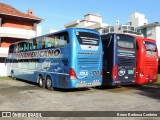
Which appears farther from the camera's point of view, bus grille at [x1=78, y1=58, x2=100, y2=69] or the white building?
the white building

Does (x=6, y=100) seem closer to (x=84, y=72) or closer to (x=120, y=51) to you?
(x=84, y=72)

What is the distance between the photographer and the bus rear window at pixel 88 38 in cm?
1436

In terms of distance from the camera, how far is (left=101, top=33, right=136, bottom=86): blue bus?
15789 millimetres

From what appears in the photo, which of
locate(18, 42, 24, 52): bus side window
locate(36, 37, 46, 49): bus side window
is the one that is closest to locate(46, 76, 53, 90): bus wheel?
locate(36, 37, 46, 49): bus side window

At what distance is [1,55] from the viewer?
34.1 meters

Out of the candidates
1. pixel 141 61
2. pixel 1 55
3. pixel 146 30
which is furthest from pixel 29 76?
pixel 146 30

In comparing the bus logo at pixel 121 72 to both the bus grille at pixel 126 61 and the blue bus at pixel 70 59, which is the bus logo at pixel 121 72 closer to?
the bus grille at pixel 126 61

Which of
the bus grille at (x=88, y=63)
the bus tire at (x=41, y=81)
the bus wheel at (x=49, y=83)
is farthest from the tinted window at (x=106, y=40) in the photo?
the bus tire at (x=41, y=81)

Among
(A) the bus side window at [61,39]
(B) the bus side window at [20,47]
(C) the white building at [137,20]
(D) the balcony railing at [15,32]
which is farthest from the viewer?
(C) the white building at [137,20]

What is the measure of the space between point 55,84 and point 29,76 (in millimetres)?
4952

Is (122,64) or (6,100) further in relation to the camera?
(122,64)

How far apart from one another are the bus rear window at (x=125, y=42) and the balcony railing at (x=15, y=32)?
22.0m

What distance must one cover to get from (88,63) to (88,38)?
1.39 m

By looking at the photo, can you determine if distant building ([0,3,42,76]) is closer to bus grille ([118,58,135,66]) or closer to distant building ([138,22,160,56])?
distant building ([138,22,160,56])
